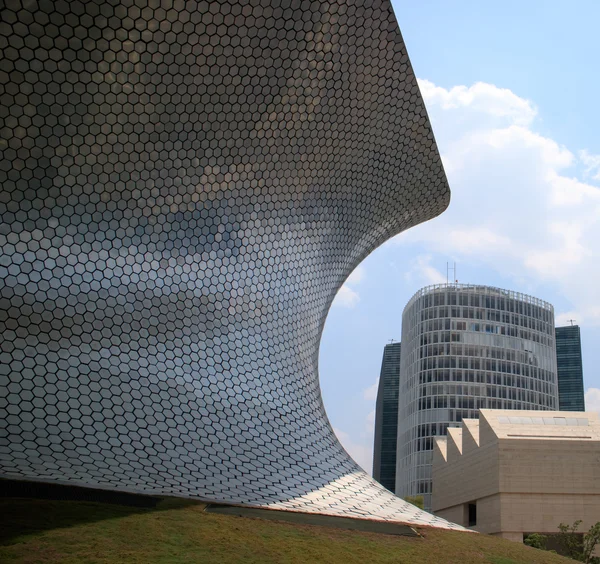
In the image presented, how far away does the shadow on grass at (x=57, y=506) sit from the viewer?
23.0ft

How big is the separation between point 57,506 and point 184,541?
1508 millimetres

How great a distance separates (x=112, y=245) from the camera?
35.8 ft

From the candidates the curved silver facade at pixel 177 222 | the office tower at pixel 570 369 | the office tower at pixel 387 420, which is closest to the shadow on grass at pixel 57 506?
the curved silver facade at pixel 177 222

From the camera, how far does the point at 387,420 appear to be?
90.8 metres

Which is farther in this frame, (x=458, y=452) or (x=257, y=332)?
(x=458, y=452)

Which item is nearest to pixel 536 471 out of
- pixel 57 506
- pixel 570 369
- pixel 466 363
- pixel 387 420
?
pixel 57 506

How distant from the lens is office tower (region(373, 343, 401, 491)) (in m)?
89.9

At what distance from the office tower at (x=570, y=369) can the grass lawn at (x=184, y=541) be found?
85.0 m

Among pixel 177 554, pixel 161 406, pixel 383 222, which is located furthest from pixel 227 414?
pixel 383 222

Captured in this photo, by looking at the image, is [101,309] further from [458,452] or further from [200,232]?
[458,452]

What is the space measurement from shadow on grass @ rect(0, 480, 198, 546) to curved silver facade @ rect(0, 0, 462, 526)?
0.30 m

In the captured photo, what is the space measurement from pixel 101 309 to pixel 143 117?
117 inches

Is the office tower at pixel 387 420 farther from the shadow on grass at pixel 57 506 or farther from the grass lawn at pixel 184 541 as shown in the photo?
the shadow on grass at pixel 57 506

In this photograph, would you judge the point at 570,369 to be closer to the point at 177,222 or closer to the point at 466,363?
the point at 466,363
